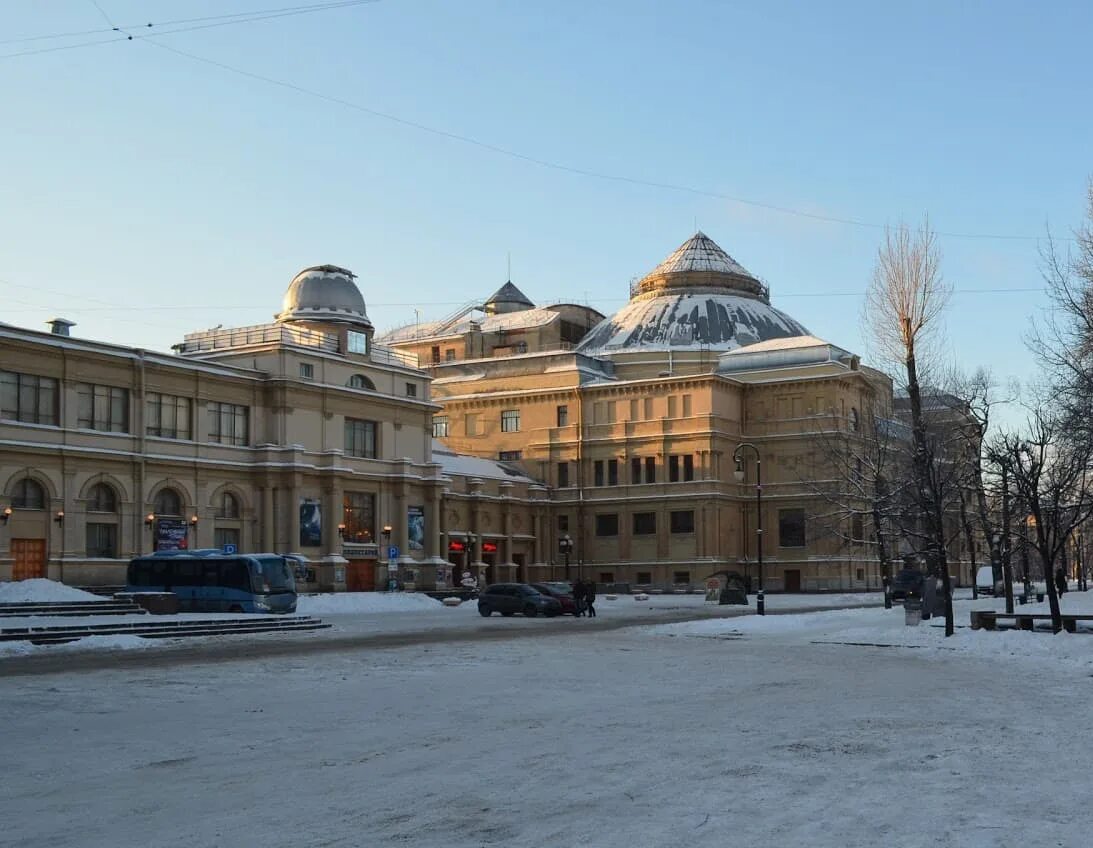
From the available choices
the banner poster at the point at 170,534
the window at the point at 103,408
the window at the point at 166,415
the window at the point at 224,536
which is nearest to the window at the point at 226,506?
the window at the point at 224,536

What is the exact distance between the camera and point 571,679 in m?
22.5

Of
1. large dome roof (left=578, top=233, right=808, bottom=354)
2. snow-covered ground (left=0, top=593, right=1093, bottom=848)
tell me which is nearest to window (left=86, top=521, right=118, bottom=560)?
snow-covered ground (left=0, top=593, right=1093, bottom=848)

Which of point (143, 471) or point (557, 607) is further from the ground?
point (143, 471)

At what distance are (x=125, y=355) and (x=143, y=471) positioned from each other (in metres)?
5.44

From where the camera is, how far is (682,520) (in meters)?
91.7

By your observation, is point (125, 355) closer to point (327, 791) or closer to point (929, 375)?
point (929, 375)

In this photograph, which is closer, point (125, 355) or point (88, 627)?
point (88, 627)

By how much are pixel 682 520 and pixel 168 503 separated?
4277 cm

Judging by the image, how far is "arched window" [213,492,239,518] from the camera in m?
62.0

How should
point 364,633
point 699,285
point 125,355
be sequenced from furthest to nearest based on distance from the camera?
point 699,285 → point 125,355 → point 364,633

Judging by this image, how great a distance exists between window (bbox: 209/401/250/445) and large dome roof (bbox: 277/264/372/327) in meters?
11.2

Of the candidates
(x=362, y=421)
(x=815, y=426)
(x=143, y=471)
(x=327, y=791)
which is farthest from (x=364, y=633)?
(x=815, y=426)

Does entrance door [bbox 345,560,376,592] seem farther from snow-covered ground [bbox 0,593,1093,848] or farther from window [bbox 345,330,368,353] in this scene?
snow-covered ground [bbox 0,593,1093,848]

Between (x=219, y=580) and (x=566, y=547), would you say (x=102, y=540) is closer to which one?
(x=219, y=580)
